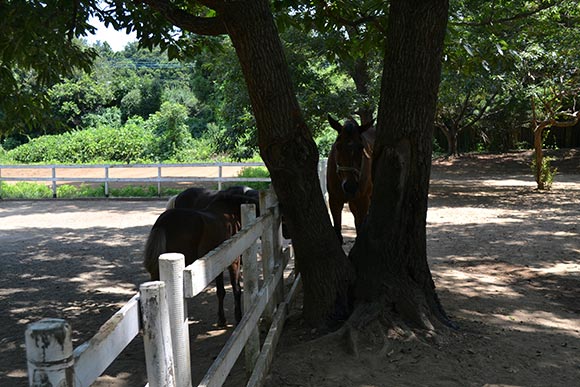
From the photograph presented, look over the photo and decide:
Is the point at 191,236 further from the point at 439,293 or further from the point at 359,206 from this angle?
the point at 439,293

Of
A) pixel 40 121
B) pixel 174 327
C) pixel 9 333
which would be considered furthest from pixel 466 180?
pixel 174 327

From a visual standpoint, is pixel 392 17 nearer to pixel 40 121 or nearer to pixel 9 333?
pixel 9 333

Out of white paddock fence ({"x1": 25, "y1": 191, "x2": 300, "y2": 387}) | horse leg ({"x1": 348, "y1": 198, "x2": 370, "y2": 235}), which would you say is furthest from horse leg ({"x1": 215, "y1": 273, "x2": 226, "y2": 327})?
horse leg ({"x1": 348, "y1": 198, "x2": 370, "y2": 235})

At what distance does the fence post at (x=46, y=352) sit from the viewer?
1456mm

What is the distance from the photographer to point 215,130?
118 feet

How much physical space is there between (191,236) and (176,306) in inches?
131

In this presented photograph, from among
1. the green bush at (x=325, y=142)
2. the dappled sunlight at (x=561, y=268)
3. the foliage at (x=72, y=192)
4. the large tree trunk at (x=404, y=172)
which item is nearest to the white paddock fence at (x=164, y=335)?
the large tree trunk at (x=404, y=172)

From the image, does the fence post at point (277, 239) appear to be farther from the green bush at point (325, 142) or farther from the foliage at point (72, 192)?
the green bush at point (325, 142)

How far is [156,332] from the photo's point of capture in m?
2.11

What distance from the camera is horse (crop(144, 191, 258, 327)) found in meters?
5.48

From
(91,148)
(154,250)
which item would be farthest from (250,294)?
(91,148)

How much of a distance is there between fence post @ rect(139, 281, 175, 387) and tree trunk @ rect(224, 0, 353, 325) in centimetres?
309

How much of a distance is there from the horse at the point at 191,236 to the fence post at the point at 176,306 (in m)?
2.81

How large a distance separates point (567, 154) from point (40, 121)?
88.3 ft
